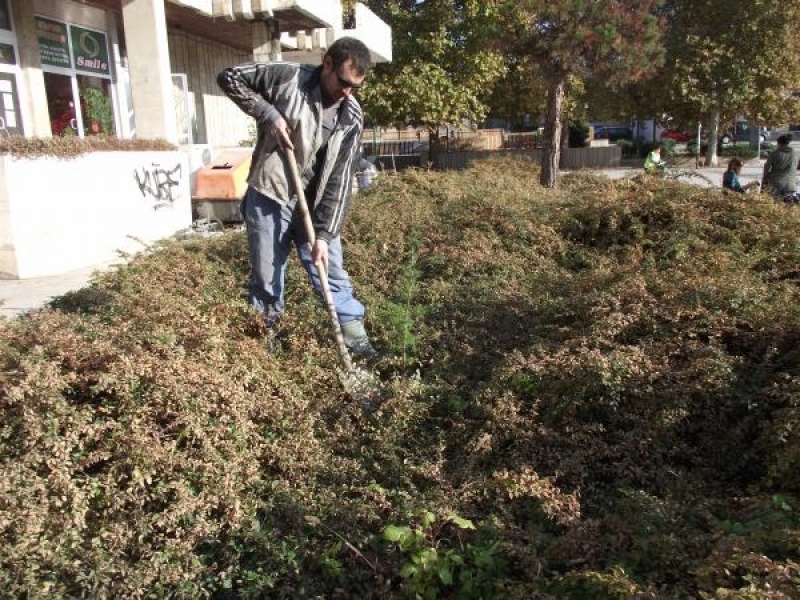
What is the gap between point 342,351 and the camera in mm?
3748

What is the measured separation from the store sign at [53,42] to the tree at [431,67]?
1064 centimetres

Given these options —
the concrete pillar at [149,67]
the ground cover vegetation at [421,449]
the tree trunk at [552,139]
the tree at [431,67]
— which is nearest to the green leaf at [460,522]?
the ground cover vegetation at [421,449]

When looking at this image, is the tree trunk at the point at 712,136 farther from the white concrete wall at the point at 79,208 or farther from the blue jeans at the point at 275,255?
the blue jeans at the point at 275,255

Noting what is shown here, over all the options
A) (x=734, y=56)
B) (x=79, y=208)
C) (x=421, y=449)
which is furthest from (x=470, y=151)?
(x=421, y=449)

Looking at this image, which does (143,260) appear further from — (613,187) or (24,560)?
(613,187)

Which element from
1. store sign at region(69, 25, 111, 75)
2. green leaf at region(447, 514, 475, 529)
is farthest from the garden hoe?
store sign at region(69, 25, 111, 75)

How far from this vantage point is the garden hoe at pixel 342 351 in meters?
3.39

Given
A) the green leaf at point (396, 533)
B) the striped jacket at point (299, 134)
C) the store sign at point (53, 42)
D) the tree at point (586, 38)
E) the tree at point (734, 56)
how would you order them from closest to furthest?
the green leaf at point (396, 533) → the striped jacket at point (299, 134) → the store sign at point (53, 42) → the tree at point (586, 38) → the tree at point (734, 56)

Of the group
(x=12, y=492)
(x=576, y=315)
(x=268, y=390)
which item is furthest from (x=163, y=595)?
(x=576, y=315)

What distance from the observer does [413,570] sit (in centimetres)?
216

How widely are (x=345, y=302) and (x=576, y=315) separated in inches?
54.8

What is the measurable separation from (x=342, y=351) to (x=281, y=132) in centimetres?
126

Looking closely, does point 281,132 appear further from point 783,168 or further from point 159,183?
point 783,168

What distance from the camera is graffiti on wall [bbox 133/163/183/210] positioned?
29.8 feet
